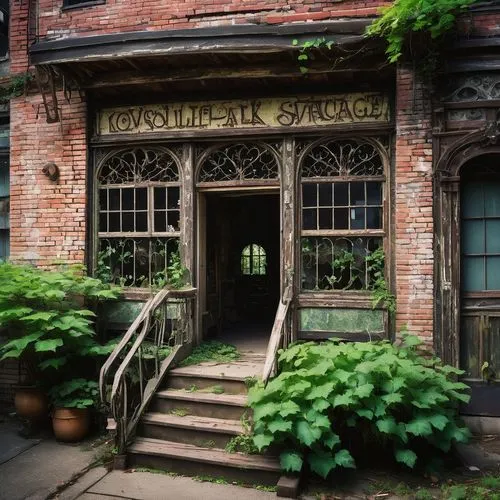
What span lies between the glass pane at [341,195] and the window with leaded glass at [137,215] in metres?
2.20

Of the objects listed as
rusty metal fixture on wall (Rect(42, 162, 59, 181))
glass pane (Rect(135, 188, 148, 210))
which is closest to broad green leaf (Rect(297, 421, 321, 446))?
glass pane (Rect(135, 188, 148, 210))

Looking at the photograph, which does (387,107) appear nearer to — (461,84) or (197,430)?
(461,84)

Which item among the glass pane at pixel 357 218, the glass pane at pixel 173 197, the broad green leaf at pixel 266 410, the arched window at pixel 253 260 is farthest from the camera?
the arched window at pixel 253 260

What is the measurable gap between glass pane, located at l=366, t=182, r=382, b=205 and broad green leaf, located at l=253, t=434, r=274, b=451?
3.34 metres

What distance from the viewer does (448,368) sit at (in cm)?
540

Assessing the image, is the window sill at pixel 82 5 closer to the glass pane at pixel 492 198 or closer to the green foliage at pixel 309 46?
the green foliage at pixel 309 46

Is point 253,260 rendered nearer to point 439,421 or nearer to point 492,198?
point 492,198

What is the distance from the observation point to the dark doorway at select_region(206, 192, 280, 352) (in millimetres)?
7879

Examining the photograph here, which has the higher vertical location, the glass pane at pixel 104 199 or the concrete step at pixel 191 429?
the glass pane at pixel 104 199

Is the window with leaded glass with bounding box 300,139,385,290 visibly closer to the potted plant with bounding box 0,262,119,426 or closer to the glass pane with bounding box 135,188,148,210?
the glass pane with bounding box 135,188,148,210

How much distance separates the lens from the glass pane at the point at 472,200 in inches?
245

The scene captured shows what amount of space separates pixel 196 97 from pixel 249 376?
3.85 metres

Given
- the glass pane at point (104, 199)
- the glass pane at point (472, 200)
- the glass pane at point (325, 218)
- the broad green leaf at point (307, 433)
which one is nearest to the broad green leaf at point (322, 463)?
the broad green leaf at point (307, 433)

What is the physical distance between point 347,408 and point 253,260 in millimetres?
7893
